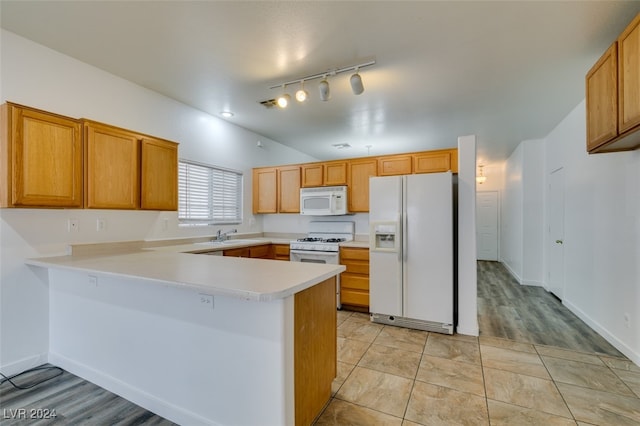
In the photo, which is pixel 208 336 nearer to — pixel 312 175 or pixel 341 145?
pixel 312 175

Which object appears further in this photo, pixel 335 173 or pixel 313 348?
pixel 335 173

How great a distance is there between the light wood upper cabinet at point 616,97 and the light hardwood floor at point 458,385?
1.83m

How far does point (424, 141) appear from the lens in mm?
5422

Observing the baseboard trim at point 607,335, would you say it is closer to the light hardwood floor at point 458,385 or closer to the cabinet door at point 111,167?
the light hardwood floor at point 458,385

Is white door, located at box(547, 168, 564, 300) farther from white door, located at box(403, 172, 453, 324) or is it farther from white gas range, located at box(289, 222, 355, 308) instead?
white gas range, located at box(289, 222, 355, 308)

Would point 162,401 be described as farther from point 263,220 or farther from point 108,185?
point 263,220

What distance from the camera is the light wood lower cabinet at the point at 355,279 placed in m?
3.67

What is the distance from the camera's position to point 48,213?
2447 millimetres

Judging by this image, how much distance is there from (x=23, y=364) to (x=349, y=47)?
12.3ft

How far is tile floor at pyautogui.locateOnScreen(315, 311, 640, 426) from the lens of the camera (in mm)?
1805

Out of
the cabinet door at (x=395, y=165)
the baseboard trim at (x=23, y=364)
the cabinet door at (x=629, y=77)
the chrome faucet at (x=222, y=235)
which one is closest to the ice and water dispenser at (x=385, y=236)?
the cabinet door at (x=395, y=165)

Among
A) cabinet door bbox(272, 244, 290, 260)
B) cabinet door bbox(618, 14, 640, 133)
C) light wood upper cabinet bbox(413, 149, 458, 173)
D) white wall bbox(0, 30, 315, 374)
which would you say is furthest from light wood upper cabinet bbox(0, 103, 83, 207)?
cabinet door bbox(618, 14, 640, 133)

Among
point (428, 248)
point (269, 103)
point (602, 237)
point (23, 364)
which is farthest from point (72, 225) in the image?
point (602, 237)

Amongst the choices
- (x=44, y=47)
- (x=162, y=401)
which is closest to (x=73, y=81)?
(x=44, y=47)
